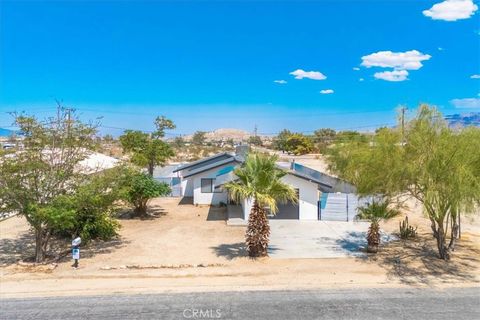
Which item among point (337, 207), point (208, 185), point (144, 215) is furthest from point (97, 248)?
point (337, 207)

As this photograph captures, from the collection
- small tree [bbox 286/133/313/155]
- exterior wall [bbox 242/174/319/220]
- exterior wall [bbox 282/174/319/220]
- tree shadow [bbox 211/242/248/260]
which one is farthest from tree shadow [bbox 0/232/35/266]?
small tree [bbox 286/133/313/155]

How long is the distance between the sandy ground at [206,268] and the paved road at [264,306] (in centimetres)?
65

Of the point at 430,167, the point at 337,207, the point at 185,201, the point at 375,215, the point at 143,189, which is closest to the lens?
the point at 430,167

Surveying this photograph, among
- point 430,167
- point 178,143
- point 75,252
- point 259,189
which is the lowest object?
point 75,252

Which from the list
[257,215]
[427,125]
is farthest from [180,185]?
[427,125]

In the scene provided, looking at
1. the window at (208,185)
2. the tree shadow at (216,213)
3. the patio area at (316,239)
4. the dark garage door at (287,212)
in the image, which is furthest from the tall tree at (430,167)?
the window at (208,185)

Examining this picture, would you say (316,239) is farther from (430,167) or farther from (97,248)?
Answer: (97,248)

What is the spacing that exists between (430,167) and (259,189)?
20.8ft

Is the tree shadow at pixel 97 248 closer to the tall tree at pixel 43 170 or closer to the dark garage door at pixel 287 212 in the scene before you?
the tall tree at pixel 43 170

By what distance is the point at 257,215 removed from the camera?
48.5 feet

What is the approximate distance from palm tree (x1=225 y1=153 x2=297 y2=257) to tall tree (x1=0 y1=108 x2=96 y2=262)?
677 centimetres

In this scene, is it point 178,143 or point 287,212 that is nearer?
point 287,212

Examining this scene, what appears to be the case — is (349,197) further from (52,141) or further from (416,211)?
→ (52,141)

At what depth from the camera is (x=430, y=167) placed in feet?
42.5
